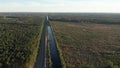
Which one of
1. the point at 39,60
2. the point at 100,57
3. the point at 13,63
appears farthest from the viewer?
the point at 100,57

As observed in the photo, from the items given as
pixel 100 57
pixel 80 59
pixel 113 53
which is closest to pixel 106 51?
pixel 113 53

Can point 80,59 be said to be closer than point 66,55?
Yes

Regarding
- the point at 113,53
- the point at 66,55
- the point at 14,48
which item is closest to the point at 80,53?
the point at 66,55

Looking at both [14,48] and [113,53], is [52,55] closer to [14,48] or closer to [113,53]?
[14,48]

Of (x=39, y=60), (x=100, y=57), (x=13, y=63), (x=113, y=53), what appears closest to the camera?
(x=13, y=63)

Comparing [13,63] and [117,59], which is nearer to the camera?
[13,63]

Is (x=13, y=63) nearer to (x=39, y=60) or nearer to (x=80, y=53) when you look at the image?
(x=39, y=60)

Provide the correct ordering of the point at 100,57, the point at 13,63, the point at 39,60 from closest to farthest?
the point at 13,63
the point at 39,60
the point at 100,57

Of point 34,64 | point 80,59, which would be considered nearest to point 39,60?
point 34,64
